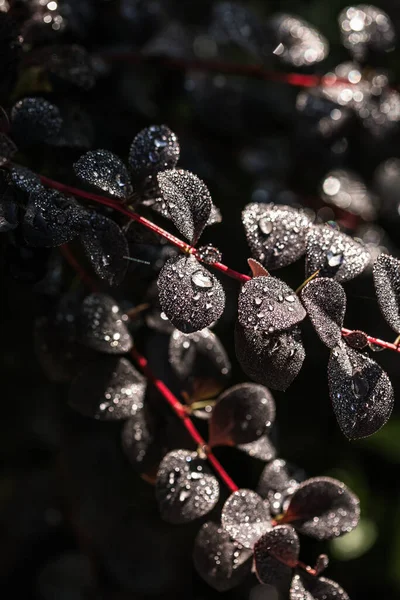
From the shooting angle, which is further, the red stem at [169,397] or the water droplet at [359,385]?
the red stem at [169,397]

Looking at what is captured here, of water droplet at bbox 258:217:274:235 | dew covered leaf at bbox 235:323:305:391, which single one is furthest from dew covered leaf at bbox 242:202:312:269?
dew covered leaf at bbox 235:323:305:391

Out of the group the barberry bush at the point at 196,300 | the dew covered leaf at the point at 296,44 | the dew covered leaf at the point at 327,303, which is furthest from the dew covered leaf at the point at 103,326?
the dew covered leaf at the point at 296,44

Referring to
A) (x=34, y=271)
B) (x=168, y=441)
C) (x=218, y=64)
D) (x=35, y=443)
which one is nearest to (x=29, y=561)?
(x=35, y=443)

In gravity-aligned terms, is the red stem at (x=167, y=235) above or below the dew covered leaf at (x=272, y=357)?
above

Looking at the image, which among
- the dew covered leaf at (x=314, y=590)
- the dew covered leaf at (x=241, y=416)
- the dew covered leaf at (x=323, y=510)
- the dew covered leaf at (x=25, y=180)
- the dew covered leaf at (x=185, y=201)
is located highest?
the dew covered leaf at (x=185, y=201)

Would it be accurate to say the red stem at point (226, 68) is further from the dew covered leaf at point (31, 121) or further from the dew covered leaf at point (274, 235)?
the dew covered leaf at point (274, 235)

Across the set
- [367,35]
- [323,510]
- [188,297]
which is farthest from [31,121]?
[367,35]

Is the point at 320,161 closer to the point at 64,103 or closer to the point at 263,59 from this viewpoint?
the point at 263,59
